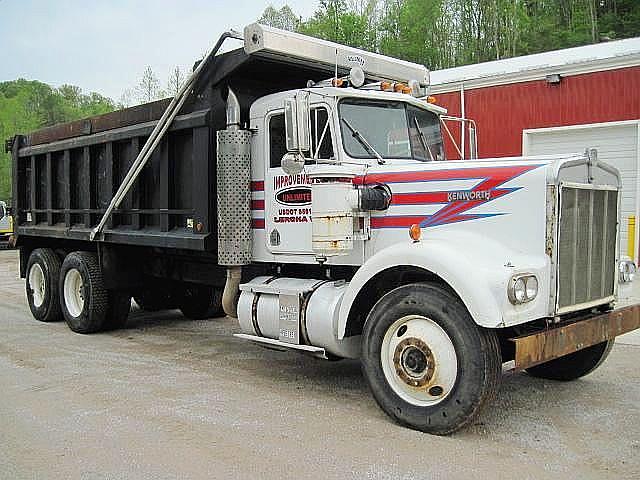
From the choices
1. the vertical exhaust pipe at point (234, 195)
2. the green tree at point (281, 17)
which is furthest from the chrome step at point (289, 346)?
the green tree at point (281, 17)

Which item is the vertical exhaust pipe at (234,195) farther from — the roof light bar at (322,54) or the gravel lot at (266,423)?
the gravel lot at (266,423)

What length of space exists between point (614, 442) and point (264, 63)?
4521 mm

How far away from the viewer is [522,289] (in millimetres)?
4812

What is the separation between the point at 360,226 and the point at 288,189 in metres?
0.88

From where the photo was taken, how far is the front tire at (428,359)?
16.0 feet

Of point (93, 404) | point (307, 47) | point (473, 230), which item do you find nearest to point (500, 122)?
point (307, 47)

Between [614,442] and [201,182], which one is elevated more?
[201,182]

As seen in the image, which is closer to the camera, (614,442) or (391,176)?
(614,442)

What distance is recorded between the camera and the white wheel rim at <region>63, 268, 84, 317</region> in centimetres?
958

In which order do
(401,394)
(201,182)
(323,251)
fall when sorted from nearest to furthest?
1. (401,394)
2. (323,251)
3. (201,182)

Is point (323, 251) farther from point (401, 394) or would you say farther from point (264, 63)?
point (264, 63)

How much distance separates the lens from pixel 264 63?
22.6 ft

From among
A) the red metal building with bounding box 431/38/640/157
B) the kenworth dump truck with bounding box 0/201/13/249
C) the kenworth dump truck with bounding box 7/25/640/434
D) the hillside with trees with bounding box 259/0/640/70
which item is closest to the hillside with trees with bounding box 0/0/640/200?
the hillside with trees with bounding box 259/0/640/70

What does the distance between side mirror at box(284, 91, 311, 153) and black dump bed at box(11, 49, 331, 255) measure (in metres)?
1.22
